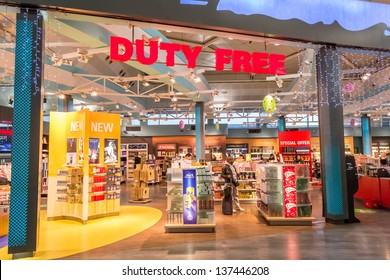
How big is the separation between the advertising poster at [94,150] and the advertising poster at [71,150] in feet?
1.49

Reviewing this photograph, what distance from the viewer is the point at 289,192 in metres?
6.18

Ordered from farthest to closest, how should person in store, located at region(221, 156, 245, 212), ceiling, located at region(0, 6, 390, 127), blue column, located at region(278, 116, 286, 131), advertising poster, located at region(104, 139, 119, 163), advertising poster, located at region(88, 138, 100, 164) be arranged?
blue column, located at region(278, 116, 286, 131) → person in store, located at region(221, 156, 245, 212) → advertising poster, located at region(104, 139, 119, 163) → advertising poster, located at region(88, 138, 100, 164) → ceiling, located at region(0, 6, 390, 127)

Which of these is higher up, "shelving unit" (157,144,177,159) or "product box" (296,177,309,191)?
"shelving unit" (157,144,177,159)

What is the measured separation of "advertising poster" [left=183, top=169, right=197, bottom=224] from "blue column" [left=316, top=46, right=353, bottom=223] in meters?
3.16

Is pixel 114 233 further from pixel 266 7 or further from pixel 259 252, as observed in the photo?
pixel 266 7

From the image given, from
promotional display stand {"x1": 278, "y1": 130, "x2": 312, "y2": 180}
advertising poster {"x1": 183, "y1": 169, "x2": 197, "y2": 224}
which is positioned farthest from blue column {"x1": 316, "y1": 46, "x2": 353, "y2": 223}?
promotional display stand {"x1": 278, "y1": 130, "x2": 312, "y2": 180}

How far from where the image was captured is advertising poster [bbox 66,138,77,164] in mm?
7224

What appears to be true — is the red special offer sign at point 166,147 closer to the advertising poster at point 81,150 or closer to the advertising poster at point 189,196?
the advertising poster at point 81,150

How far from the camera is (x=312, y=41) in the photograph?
20.8 ft

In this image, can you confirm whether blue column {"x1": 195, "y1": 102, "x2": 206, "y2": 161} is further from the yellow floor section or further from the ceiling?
the yellow floor section

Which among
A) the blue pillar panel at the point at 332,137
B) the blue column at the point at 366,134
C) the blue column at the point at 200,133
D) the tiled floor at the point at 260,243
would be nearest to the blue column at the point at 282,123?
the blue column at the point at 366,134

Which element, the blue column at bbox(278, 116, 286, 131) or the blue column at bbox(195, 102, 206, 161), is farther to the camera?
the blue column at bbox(278, 116, 286, 131)

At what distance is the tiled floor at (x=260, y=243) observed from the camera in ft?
13.7

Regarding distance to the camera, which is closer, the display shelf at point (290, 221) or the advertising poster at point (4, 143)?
the display shelf at point (290, 221)
